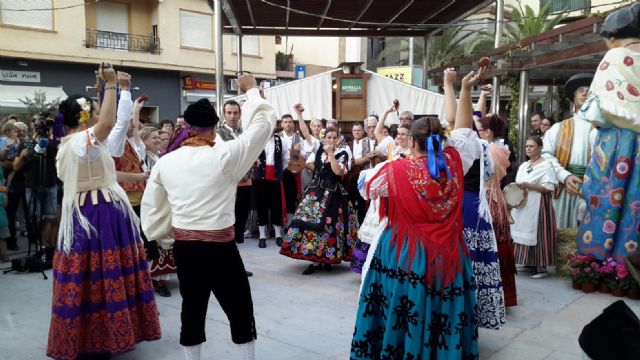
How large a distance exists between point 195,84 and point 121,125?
19.5 meters

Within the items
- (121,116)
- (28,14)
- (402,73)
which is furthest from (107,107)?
(28,14)

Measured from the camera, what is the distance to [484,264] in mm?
3969

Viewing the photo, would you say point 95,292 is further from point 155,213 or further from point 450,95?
point 450,95

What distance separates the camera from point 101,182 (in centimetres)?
369

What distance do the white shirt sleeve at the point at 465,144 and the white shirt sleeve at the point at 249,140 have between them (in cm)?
122

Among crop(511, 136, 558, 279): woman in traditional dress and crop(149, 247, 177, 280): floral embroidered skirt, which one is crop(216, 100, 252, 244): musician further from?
crop(511, 136, 558, 279): woman in traditional dress

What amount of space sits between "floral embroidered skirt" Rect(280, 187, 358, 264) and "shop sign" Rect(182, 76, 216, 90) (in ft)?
57.8

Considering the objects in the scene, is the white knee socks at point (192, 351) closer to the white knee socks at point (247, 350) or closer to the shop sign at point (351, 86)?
the white knee socks at point (247, 350)

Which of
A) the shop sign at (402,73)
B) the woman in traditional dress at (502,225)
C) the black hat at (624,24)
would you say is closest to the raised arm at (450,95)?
the woman in traditional dress at (502,225)

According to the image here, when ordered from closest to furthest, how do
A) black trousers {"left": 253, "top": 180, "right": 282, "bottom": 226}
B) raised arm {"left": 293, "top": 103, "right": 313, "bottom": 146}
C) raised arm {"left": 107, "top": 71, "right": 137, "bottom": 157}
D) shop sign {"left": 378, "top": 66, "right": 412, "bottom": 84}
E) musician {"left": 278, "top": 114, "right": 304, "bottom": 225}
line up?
1. raised arm {"left": 107, "top": 71, "right": 137, "bottom": 157}
2. raised arm {"left": 293, "top": 103, "right": 313, "bottom": 146}
3. black trousers {"left": 253, "top": 180, "right": 282, "bottom": 226}
4. musician {"left": 278, "top": 114, "right": 304, "bottom": 225}
5. shop sign {"left": 378, "top": 66, "right": 412, "bottom": 84}

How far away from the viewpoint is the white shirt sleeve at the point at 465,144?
342cm

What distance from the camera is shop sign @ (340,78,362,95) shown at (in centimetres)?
1106

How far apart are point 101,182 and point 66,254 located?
0.55 meters

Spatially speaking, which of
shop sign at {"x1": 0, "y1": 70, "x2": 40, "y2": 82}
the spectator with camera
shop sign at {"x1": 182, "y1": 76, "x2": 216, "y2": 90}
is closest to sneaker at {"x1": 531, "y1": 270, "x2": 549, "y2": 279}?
the spectator with camera
